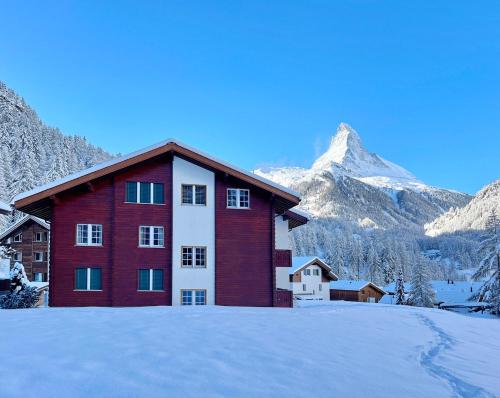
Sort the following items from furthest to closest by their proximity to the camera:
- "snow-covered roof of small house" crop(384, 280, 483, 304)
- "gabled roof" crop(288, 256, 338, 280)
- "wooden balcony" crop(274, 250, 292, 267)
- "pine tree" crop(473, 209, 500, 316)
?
"snow-covered roof of small house" crop(384, 280, 483, 304), "gabled roof" crop(288, 256, 338, 280), "pine tree" crop(473, 209, 500, 316), "wooden balcony" crop(274, 250, 292, 267)

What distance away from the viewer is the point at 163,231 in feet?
80.5

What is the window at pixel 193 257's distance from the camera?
24594mm

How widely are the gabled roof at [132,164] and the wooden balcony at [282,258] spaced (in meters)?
3.17

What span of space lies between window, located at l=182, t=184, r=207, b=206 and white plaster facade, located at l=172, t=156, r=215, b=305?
194 mm

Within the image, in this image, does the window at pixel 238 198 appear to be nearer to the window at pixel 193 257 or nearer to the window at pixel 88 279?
the window at pixel 193 257

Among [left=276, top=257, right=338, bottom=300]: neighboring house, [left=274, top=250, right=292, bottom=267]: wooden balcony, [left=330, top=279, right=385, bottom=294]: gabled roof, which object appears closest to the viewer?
[left=274, top=250, right=292, bottom=267]: wooden balcony

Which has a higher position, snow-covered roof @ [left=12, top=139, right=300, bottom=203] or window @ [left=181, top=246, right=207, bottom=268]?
snow-covered roof @ [left=12, top=139, right=300, bottom=203]

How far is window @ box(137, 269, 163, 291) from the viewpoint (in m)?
23.8

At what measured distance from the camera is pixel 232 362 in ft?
22.9

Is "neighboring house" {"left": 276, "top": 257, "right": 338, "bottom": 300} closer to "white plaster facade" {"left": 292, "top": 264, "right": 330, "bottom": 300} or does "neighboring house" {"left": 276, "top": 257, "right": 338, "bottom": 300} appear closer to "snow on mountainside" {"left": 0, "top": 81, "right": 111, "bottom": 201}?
"white plaster facade" {"left": 292, "top": 264, "right": 330, "bottom": 300}

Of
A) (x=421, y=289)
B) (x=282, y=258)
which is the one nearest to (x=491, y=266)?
(x=421, y=289)

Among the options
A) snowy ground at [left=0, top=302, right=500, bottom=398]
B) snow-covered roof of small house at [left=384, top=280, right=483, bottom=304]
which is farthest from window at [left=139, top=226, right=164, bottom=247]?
snow-covered roof of small house at [left=384, top=280, right=483, bottom=304]

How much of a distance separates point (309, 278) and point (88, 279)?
4518 centimetres

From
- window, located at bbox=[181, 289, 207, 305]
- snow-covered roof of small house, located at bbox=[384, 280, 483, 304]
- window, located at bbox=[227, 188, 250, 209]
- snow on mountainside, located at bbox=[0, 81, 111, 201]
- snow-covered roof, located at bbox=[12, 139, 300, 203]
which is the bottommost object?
snow-covered roof of small house, located at bbox=[384, 280, 483, 304]
